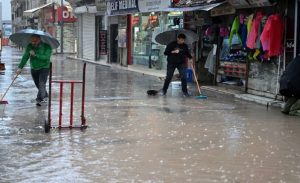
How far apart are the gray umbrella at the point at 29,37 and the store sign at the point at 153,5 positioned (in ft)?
29.7

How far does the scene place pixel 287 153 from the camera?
790cm

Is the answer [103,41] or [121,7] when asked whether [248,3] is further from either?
[103,41]

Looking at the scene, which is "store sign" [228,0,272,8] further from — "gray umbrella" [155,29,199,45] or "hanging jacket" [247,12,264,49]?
"gray umbrella" [155,29,199,45]

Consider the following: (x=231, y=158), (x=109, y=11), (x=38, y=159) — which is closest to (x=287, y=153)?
(x=231, y=158)

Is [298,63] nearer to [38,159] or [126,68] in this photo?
[38,159]

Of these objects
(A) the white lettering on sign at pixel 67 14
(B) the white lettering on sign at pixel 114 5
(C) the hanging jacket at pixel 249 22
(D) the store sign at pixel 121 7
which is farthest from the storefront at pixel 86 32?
(C) the hanging jacket at pixel 249 22

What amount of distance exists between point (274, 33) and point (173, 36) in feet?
12.5

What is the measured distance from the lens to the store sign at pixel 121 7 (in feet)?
86.6

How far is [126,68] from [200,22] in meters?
9.04

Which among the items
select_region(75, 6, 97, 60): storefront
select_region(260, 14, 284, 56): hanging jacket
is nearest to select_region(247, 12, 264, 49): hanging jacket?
select_region(260, 14, 284, 56): hanging jacket

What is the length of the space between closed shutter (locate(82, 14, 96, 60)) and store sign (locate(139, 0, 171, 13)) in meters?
10.4

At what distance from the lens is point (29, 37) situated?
1290 cm

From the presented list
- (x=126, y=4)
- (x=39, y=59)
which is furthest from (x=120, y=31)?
(x=39, y=59)

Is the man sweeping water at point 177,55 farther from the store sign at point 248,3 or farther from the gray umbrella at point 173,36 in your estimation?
the store sign at point 248,3
